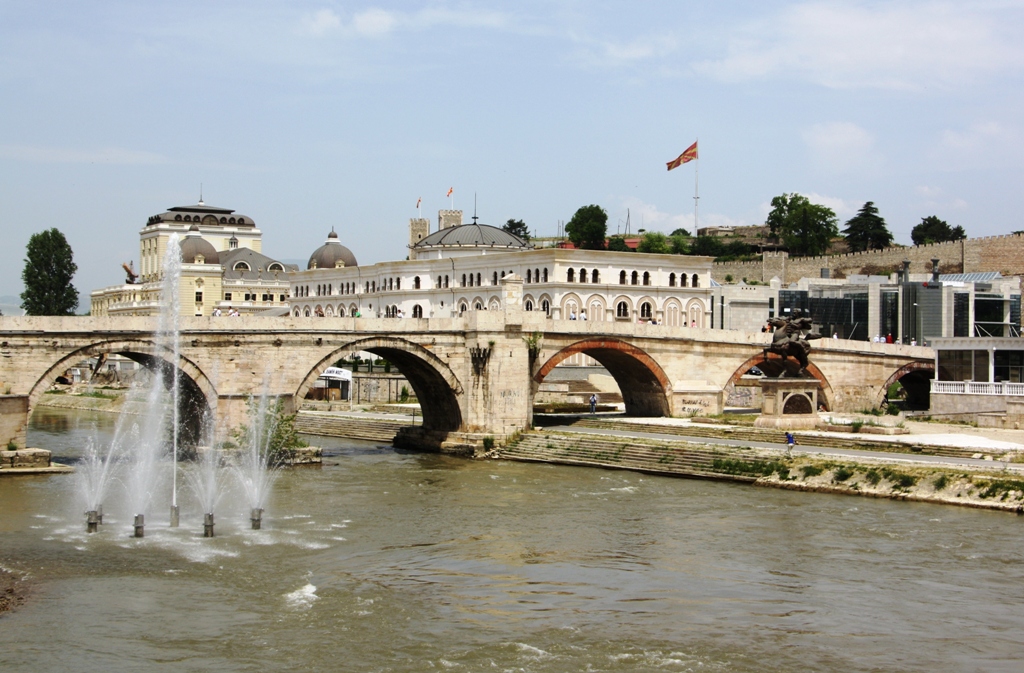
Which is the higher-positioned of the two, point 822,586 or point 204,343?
point 204,343

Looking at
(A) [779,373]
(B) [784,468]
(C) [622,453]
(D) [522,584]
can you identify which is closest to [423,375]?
(C) [622,453]

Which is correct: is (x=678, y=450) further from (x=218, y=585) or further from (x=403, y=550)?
(x=218, y=585)

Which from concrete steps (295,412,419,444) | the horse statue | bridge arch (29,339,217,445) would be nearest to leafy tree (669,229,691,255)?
concrete steps (295,412,419,444)

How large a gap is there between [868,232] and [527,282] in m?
57.2

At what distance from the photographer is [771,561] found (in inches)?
1206

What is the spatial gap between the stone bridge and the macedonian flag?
28128 mm

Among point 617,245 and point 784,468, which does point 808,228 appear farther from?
point 784,468

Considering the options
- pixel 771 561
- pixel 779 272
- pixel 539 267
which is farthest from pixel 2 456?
pixel 779 272

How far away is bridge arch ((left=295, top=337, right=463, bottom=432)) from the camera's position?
49869 millimetres

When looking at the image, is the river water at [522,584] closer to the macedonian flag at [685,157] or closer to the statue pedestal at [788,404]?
the statue pedestal at [788,404]

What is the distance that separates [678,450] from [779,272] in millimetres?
69988

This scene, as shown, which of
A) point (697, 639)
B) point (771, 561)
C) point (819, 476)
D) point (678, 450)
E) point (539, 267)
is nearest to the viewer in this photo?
point (697, 639)

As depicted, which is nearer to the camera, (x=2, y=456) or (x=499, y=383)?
(x=2, y=456)

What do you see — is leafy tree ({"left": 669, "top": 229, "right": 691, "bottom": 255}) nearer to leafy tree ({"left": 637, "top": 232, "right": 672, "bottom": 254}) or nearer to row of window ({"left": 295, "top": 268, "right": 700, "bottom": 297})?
leafy tree ({"left": 637, "top": 232, "right": 672, "bottom": 254})
